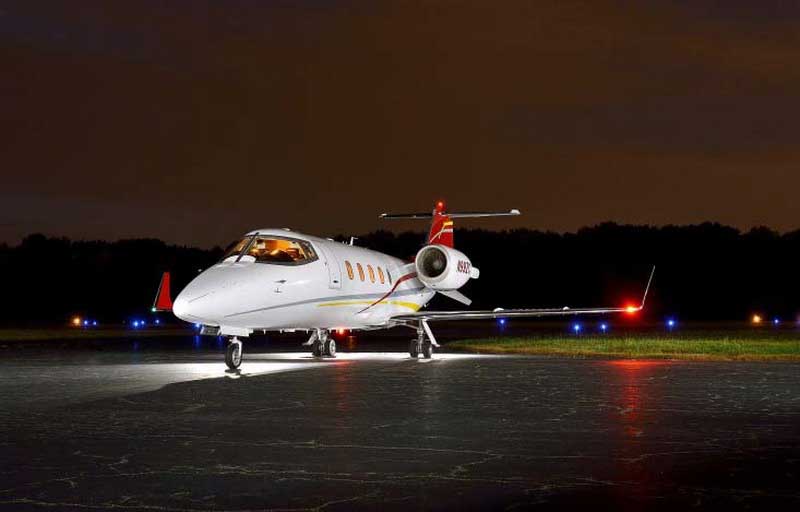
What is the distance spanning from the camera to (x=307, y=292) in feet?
79.2

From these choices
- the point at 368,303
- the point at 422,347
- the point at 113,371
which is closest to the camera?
the point at 113,371

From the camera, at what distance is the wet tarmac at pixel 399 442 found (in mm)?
7633

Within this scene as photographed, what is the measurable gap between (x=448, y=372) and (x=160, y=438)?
1112 cm

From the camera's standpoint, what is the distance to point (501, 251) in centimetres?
13300

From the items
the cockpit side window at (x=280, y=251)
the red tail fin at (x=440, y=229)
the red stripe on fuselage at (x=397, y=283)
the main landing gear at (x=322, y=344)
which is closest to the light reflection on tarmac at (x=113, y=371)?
the main landing gear at (x=322, y=344)

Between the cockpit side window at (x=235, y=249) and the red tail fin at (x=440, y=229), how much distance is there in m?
12.7

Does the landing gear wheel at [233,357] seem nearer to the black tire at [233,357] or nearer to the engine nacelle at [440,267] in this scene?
the black tire at [233,357]

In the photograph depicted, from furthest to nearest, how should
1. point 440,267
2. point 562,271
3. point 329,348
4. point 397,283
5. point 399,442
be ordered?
point 562,271 < point 440,267 < point 397,283 < point 329,348 < point 399,442

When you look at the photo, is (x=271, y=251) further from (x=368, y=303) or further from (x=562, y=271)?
(x=562, y=271)

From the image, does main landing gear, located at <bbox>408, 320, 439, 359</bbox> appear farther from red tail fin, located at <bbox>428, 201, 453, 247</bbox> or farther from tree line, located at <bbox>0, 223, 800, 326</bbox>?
tree line, located at <bbox>0, 223, 800, 326</bbox>

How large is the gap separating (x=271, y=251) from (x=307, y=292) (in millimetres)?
1380

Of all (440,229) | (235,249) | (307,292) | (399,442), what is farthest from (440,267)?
(399,442)

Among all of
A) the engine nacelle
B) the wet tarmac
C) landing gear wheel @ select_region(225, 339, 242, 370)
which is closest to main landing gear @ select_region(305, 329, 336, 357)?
the engine nacelle

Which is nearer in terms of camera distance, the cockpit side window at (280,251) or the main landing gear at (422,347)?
the cockpit side window at (280,251)
